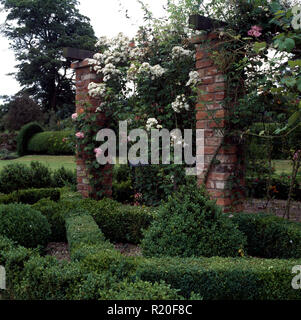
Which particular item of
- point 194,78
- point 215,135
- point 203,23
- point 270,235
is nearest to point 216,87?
point 194,78

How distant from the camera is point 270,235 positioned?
11.5ft

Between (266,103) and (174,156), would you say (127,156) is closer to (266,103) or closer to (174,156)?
(174,156)

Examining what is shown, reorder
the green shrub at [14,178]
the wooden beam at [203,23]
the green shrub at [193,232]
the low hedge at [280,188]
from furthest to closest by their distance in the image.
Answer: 1. the green shrub at [14,178]
2. the low hedge at [280,188]
3. the wooden beam at [203,23]
4. the green shrub at [193,232]

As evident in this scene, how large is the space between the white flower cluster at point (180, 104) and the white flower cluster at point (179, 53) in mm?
542

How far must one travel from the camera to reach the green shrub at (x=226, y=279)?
8.06 ft

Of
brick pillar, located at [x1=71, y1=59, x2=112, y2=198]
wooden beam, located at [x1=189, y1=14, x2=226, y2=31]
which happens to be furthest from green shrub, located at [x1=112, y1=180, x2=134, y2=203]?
wooden beam, located at [x1=189, y1=14, x2=226, y2=31]

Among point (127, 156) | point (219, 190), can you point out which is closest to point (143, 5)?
point (127, 156)

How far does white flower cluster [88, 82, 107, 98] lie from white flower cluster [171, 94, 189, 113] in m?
1.29

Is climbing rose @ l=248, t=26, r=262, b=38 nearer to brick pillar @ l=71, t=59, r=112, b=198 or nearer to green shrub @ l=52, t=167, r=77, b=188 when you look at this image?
brick pillar @ l=71, t=59, r=112, b=198

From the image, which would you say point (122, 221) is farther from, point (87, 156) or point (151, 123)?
point (87, 156)

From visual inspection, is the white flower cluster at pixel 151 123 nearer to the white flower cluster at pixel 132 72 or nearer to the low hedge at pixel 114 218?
the white flower cluster at pixel 132 72

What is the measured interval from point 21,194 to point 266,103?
413 cm

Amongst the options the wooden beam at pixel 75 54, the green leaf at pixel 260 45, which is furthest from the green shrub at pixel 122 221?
the wooden beam at pixel 75 54

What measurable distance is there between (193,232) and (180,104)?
2.17m
